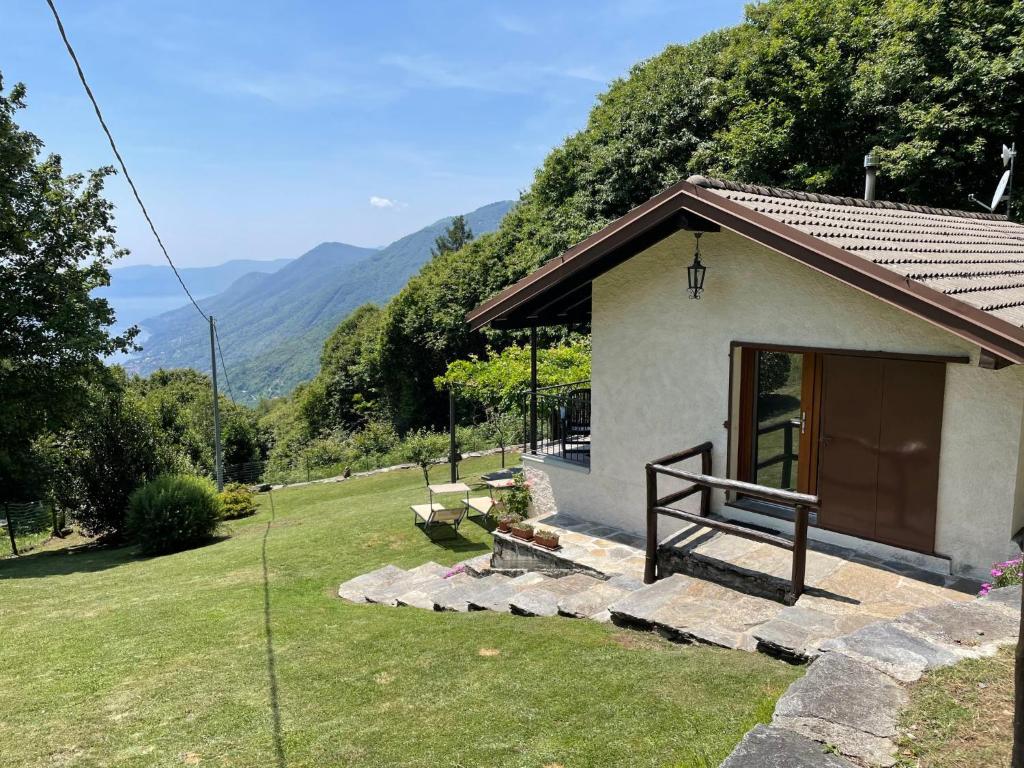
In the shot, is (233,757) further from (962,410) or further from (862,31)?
(862,31)

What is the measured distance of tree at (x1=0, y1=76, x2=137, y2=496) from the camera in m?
17.6

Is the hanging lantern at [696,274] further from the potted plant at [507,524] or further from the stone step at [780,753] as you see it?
the stone step at [780,753]

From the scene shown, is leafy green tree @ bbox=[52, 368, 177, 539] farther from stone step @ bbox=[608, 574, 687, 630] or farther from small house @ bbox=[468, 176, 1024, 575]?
stone step @ bbox=[608, 574, 687, 630]

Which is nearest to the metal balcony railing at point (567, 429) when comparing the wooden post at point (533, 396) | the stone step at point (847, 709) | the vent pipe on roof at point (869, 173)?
the wooden post at point (533, 396)

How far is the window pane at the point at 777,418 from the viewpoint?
7391mm

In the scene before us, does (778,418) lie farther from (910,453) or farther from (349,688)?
(349,688)

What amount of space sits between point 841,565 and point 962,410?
1.87 m

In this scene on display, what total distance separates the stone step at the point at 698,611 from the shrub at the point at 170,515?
12235 millimetres

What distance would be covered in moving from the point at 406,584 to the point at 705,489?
4135 millimetres

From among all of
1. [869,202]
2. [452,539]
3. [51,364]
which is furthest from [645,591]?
[51,364]

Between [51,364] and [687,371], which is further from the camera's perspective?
[51,364]

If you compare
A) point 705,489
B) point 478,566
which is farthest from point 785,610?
point 478,566

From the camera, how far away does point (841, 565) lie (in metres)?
6.53

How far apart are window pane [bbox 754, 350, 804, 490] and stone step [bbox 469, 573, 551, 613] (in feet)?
9.53
